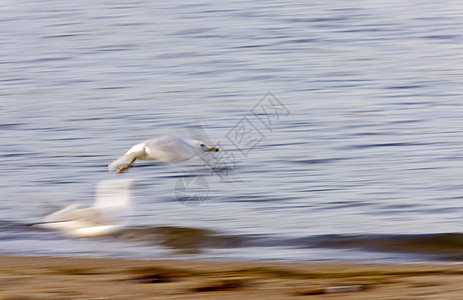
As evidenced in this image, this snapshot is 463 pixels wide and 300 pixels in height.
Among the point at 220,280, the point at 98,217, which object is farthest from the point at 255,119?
the point at 220,280

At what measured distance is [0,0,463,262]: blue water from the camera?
4.83 metres

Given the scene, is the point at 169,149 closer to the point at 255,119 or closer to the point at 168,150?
the point at 168,150

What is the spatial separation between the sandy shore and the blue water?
18.4 inches

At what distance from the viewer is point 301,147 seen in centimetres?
648

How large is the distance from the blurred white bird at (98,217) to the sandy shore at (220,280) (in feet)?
2.13

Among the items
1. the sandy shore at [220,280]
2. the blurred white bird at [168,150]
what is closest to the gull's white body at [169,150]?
the blurred white bird at [168,150]

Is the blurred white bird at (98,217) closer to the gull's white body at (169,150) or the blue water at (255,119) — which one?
the blue water at (255,119)

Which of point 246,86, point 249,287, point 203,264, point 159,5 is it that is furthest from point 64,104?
point 159,5

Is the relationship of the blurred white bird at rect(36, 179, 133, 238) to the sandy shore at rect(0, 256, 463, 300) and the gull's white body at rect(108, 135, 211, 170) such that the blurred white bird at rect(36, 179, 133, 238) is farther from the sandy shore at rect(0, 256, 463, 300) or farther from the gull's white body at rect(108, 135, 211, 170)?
the sandy shore at rect(0, 256, 463, 300)

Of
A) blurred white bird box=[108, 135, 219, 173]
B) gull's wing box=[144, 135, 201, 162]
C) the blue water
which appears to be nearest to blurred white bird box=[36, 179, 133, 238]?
the blue water

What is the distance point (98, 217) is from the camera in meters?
4.75

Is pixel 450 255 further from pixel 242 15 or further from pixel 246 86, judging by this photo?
pixel 242 15

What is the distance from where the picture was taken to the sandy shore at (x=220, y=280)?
10.4ft

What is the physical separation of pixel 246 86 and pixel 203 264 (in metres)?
4.59
